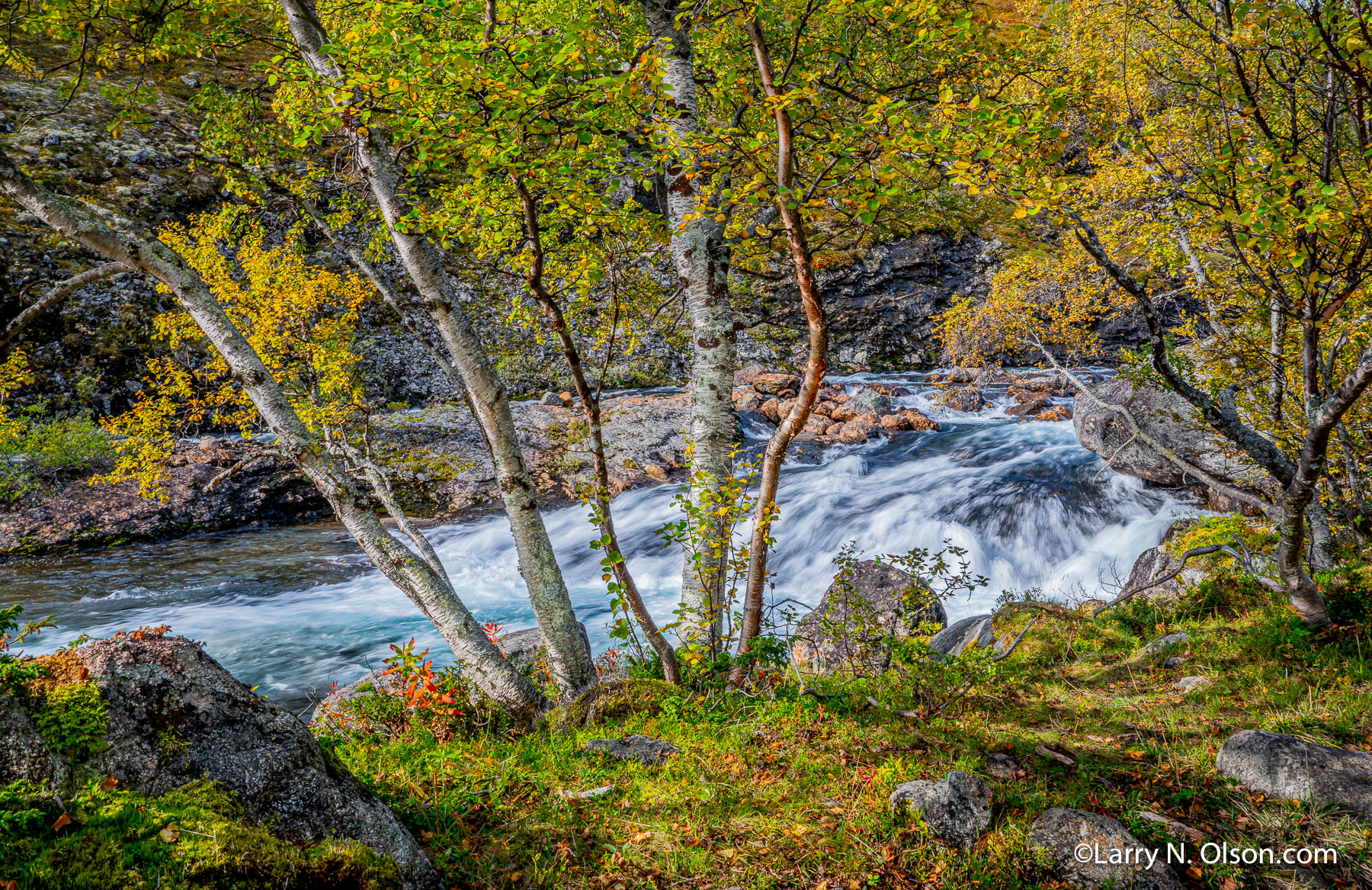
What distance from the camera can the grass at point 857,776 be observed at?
2.96 metres

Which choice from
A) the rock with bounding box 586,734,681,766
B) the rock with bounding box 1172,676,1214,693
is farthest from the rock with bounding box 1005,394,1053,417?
the rock with bounding box 586,734,681,766

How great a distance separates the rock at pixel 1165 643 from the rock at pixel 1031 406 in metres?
16.5

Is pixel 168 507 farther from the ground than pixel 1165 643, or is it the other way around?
pixel 168 507

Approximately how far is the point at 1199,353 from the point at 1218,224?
16.3 feet

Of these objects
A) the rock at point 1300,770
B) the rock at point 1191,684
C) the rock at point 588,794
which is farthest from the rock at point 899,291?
the rock at point 588,794

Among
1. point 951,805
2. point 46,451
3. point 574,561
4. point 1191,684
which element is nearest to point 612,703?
point 951,805

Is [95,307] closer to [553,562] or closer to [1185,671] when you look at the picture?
[553,562]

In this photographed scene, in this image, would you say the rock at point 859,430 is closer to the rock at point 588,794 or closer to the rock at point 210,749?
the rock at point 588,794

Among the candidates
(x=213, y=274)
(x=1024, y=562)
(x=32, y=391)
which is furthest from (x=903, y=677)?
(x=32, y=391)

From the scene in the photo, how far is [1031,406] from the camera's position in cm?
2141

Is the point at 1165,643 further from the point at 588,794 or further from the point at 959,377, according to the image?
the point at 959,377

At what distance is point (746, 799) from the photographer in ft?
11.5

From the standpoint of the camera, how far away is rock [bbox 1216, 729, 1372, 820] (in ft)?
10.2

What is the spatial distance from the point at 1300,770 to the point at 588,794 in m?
4.03
